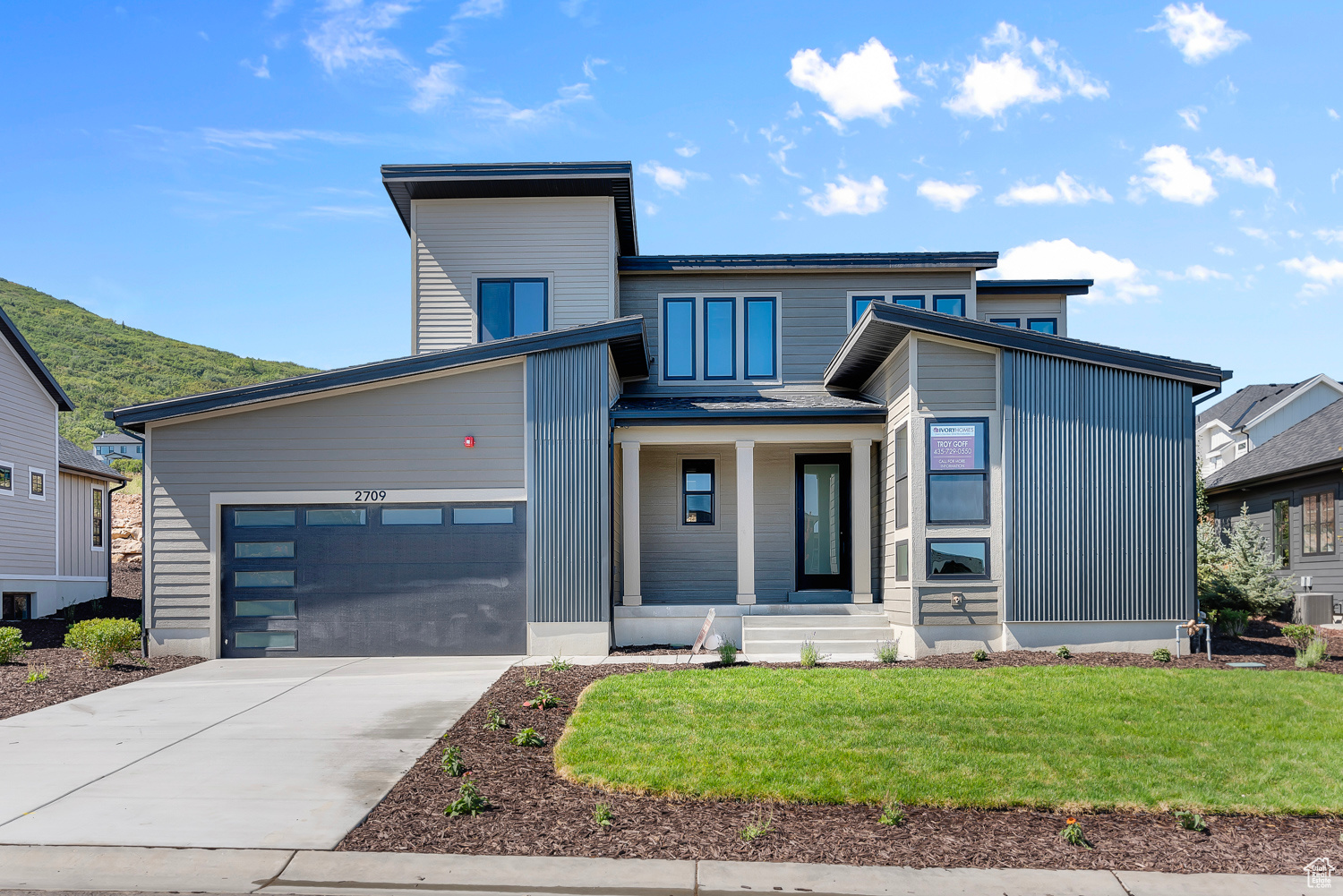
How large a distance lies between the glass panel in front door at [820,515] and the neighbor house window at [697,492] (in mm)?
1607

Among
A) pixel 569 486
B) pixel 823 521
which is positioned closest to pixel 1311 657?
pixel 823 521

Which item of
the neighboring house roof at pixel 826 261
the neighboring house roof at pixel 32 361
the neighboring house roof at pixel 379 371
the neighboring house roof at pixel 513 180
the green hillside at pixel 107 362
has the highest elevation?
the green hillside at pixel 107 362

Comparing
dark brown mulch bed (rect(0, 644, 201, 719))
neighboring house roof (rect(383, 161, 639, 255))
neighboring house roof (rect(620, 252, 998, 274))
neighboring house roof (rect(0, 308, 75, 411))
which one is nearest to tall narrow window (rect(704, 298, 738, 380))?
neighboring house roof (rect(620, 252, 998, 274))

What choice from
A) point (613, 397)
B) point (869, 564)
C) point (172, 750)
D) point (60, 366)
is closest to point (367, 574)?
point (613, 397)

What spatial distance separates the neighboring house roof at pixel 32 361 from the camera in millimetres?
18516

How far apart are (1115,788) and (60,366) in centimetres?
7231

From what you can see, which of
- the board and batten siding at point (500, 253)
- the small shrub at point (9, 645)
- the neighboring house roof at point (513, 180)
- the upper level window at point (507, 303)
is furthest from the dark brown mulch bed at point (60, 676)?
the neighboring house roof at point (513, 180)

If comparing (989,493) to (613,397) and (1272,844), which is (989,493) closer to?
(613,397)

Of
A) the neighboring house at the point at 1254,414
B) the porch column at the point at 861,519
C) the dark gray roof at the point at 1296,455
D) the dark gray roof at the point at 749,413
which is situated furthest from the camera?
the neighboring house at the point at 1254,414

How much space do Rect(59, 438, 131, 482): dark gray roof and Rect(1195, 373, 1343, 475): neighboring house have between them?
97.0 feet

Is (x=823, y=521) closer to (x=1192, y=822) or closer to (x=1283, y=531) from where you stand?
(x=1192, y=822)

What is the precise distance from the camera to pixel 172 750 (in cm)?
735

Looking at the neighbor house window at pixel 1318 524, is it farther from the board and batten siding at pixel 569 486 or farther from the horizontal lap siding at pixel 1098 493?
the board and batten siding at pixel 569 486

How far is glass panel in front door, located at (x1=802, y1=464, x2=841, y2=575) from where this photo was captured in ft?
52.5
